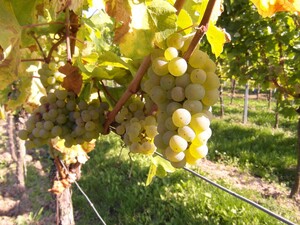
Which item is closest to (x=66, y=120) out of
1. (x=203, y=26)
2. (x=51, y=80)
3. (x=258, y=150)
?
(x=51, y=80)

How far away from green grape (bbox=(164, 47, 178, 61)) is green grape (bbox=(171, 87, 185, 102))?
0.07 metres

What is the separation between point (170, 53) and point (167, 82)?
63 millimetres

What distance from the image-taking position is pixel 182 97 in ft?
2.25

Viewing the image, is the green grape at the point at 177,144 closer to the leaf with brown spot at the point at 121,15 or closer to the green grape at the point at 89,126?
the leaf with brown spot at the point at 121,15

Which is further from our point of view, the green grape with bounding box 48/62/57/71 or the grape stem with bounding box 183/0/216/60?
the green grape with bounding box 48/62/57/71

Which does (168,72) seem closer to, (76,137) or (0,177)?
(76,137)

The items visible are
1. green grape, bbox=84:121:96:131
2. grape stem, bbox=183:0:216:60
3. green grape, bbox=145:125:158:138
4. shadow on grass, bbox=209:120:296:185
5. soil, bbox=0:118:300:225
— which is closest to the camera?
grape stem, bbox=183:0:216:60

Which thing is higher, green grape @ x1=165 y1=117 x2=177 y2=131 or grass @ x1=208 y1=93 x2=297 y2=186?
green grape @ x1=165 y1=117 x2=177 y2=131

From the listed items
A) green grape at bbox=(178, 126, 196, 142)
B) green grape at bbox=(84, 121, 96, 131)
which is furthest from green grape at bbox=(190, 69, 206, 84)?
green grape at bbox=(84, 121, 96, 131)

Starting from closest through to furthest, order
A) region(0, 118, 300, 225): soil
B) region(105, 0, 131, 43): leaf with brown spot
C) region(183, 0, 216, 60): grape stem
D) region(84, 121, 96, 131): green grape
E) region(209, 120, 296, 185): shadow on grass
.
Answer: region(183, 0, 216, 60): grape stem
region(105, 0, 131, 43): leaf with brown spot
region(84, 121, 96, 131): green grape
region(0, 118, 300, 225): soil
region(209, 120, 296, 185): shadow on grass

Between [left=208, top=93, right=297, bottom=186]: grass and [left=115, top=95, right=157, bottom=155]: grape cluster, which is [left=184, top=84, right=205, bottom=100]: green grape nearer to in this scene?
[left=115, top=95, right=157, bottom=155]: grape cluster

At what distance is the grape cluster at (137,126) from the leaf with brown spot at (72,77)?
0.22 meters

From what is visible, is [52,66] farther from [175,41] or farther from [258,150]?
[258,150]

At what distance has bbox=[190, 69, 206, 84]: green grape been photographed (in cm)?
69
